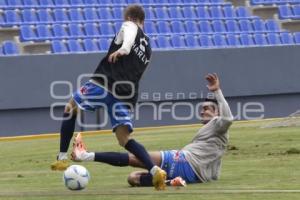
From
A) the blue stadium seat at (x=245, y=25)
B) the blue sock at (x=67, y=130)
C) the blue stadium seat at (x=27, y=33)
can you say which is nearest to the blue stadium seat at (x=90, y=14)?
the blue stadium seat at (x=27, y=33)

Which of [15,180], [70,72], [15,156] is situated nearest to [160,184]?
[15,180]

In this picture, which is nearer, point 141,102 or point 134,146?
point 134,146

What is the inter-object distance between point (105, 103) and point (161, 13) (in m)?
17.9

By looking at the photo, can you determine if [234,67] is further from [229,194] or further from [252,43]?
[229,194]

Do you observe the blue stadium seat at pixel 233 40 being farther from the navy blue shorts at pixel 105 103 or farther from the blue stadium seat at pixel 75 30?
the navy blue shorts at pixel 105 103

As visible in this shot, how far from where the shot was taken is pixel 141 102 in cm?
2508

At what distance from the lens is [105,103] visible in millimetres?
10000

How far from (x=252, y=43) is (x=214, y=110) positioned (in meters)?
18.1

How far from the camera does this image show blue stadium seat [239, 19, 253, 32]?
28.7 m

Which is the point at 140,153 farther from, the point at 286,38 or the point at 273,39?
the point at 286,38

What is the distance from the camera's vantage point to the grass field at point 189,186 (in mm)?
9227

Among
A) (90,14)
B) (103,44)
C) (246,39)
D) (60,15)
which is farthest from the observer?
(246,39)

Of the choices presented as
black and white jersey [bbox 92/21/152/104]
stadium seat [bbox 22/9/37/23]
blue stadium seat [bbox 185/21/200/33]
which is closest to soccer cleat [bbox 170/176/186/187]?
black and white jersey [bbox 92/21/152/104]

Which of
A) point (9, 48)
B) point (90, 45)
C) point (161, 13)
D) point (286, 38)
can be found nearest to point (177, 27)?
point (161, 13)
